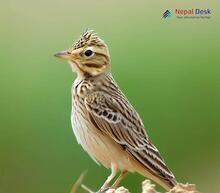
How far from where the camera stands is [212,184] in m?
2.32

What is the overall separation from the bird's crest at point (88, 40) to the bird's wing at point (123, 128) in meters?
0.18

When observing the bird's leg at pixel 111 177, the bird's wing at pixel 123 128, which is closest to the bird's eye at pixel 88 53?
the bird's wing at pixel 123 128

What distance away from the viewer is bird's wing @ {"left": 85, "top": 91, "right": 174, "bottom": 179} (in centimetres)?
203

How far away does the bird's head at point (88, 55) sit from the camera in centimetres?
204

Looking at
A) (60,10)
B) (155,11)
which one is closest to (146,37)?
(155,11)

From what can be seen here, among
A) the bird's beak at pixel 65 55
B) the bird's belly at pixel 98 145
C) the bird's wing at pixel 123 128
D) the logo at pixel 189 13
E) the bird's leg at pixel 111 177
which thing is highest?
the logo at pixel 189 13

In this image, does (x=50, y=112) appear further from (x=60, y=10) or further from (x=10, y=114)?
(x=60, y=10)

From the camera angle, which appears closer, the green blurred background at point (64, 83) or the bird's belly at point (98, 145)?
the bird's belly at point (98, 145)

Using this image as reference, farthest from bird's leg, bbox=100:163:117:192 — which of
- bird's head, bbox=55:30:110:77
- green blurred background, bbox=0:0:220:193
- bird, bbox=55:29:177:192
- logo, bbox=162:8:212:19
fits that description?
logo, bbox=162:8:212:19

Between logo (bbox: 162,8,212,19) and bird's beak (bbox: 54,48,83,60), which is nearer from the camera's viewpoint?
bird's beak (bbox: 54,48,83,60)

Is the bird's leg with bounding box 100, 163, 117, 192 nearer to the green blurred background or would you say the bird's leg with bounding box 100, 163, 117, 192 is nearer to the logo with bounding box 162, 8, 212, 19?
the green blurred background

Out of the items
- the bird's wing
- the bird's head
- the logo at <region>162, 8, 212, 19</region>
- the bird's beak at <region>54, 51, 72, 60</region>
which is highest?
the logo at <region>162, 8, 212, 19</region>

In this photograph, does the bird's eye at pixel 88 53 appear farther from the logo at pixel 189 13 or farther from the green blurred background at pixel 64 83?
the logo at pixel 189 13

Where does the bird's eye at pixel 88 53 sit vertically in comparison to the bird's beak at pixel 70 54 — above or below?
above
